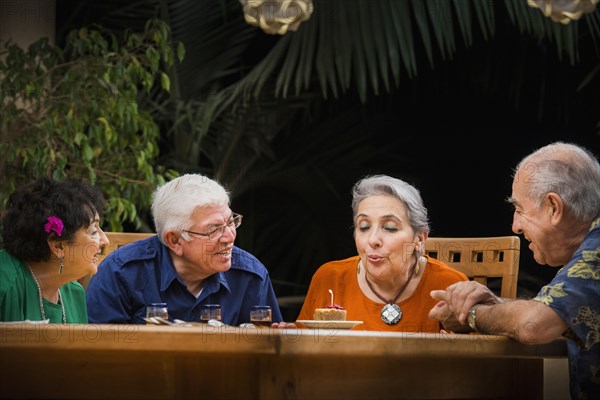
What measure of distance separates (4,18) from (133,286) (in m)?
2.91

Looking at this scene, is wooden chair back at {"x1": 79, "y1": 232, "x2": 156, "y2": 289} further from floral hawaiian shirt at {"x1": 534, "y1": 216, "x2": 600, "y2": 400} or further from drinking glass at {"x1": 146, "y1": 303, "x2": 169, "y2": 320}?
floral hawaiian shirt at {"x1": 534, "y1": 216, "x2": 600, "y2": 400}

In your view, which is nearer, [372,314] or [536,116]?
[372,314]

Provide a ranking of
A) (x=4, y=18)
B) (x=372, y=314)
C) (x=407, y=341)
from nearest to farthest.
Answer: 1. (x=407, y=341)
2. (x=372, y=314)
3. (x=4, y=18)

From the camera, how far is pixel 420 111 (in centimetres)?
604

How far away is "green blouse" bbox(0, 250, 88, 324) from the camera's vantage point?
252 centimetres

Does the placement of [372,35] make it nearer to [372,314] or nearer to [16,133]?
[16,133]

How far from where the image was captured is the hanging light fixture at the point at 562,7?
9.59 feet

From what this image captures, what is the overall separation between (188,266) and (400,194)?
71 cm

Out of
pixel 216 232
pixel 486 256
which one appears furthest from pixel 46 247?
pixel 486 256

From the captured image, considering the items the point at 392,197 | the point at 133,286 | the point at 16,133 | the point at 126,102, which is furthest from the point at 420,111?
the point at 133,286

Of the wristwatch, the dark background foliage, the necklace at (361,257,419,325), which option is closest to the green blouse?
the necklace at (361,257,419,325)

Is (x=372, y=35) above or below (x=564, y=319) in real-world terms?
above

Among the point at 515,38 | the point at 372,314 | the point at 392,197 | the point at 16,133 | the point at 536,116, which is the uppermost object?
→ the point at 515,38

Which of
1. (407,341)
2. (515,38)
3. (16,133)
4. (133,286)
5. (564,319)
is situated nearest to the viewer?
(407,341)
